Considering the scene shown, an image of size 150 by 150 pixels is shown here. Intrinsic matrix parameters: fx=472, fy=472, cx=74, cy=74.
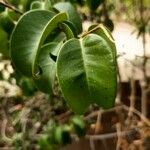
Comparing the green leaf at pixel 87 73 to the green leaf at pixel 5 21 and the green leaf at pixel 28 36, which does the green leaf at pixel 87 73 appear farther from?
the green leaf at pixel 5 21

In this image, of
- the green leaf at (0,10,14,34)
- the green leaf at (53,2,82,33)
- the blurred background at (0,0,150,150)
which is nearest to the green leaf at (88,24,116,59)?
the green leaf at (53,2,82,33)

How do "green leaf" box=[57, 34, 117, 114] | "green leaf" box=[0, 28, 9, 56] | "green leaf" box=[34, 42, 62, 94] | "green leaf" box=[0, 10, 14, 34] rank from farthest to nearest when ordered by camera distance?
1. "green leaf" box=[0, 28, 9, 56]
2. "green leaf" box=[0, 10, 14, 34]
3. "green leaf" box=[34, 42, 62, 94]
4. "green leaf" box=[57, 34, 117, 114]

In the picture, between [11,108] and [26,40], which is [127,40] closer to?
[11,108]

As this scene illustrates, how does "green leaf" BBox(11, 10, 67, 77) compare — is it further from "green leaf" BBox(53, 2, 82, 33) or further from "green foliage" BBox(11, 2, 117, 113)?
"green leaf" BBox(53, 2, 82, 33)

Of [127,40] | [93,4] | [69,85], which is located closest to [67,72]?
[69,85]

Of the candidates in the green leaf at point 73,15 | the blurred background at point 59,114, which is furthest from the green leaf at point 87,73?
the blurred background at point 59,114

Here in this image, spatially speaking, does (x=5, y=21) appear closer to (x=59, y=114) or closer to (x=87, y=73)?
(x=87, y=73)

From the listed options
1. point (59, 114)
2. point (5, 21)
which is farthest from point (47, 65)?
point (59, 114)

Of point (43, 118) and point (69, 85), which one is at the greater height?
point (69, 85)
